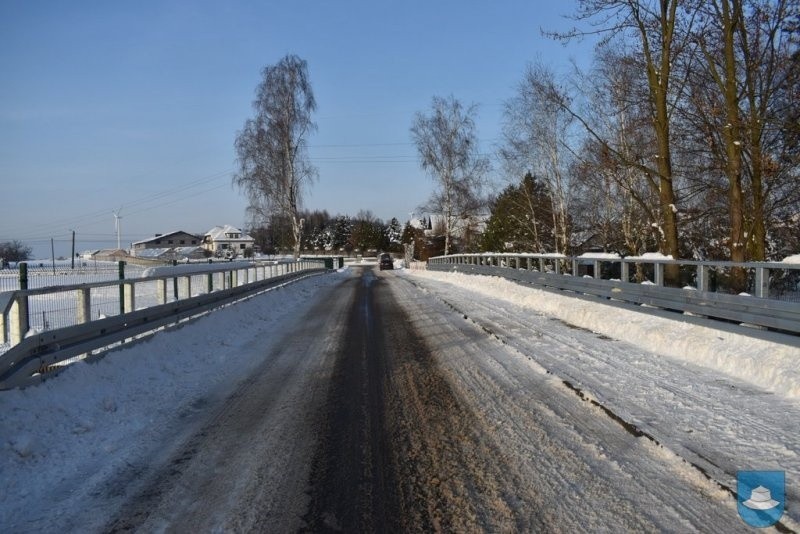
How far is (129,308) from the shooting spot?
30.2 feet

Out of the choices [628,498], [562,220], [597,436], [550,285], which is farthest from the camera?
[562,220]

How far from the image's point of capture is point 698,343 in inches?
342

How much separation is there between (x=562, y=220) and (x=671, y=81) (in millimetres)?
15878

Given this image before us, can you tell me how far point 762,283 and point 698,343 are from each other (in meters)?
1.21

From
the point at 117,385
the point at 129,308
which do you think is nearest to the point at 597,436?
the point at 117,385

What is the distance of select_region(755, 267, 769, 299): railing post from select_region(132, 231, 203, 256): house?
137 metres

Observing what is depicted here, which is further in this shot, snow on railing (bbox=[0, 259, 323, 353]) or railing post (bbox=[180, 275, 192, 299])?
railing post (bbox=[180, 275, 192, 299])

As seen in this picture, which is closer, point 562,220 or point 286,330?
point 286,330

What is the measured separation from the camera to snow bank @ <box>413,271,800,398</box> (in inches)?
277

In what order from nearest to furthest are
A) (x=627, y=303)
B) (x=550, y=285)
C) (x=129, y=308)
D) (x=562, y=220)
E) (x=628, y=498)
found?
(x=628, y=498)
(x=129, y=308)
(x=627, y=303)
(x=550, y=285)
(x=562, y=220)

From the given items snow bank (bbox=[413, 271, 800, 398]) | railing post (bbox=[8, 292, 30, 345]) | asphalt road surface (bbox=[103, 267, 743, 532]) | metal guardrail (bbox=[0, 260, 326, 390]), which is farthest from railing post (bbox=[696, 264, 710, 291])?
railing post (bbox=[8, 292, 30, 345])

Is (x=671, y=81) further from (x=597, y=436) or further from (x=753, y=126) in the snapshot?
(x=597, y=436)

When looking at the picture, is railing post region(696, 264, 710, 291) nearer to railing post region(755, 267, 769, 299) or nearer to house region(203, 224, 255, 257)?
railing post region(755, 267, 769, 299)

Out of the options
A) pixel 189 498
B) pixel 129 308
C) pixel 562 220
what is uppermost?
pixel 562 220
